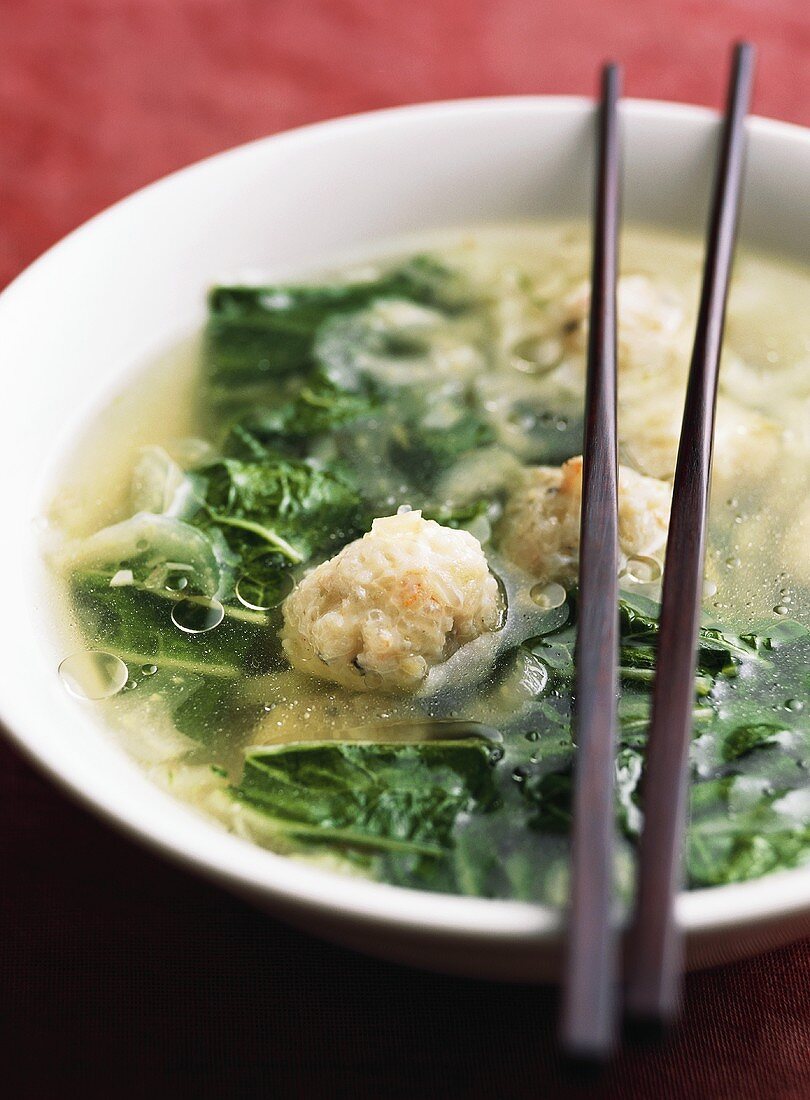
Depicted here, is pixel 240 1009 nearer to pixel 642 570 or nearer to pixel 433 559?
pixel 433 559

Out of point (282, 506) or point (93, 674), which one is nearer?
point (93, 674)

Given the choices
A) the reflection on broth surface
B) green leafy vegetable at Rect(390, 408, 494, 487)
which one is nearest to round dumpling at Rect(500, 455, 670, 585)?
the reflection on broth surface

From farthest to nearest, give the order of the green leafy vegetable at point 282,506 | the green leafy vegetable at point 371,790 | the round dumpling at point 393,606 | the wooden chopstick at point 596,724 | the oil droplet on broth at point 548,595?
the green leafy vegetable at point 282,506 < the oil droplet on broth at point 548,595 < the round dumpling at point 393,606 < the green leafy vegetable at point 371,790 < the wooden chopstick at point 596,724

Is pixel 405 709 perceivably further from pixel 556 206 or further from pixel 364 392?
pixel 556 206

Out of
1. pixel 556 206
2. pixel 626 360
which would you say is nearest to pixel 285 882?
pixel 626 360

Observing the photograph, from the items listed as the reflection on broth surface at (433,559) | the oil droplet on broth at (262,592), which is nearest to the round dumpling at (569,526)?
the reflection on broth surface at (433,559)

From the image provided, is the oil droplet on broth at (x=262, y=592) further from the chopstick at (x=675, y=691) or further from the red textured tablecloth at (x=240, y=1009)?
the chopstick at (x=675, y=691)

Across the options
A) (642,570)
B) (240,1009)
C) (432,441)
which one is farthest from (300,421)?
(240,1009)
